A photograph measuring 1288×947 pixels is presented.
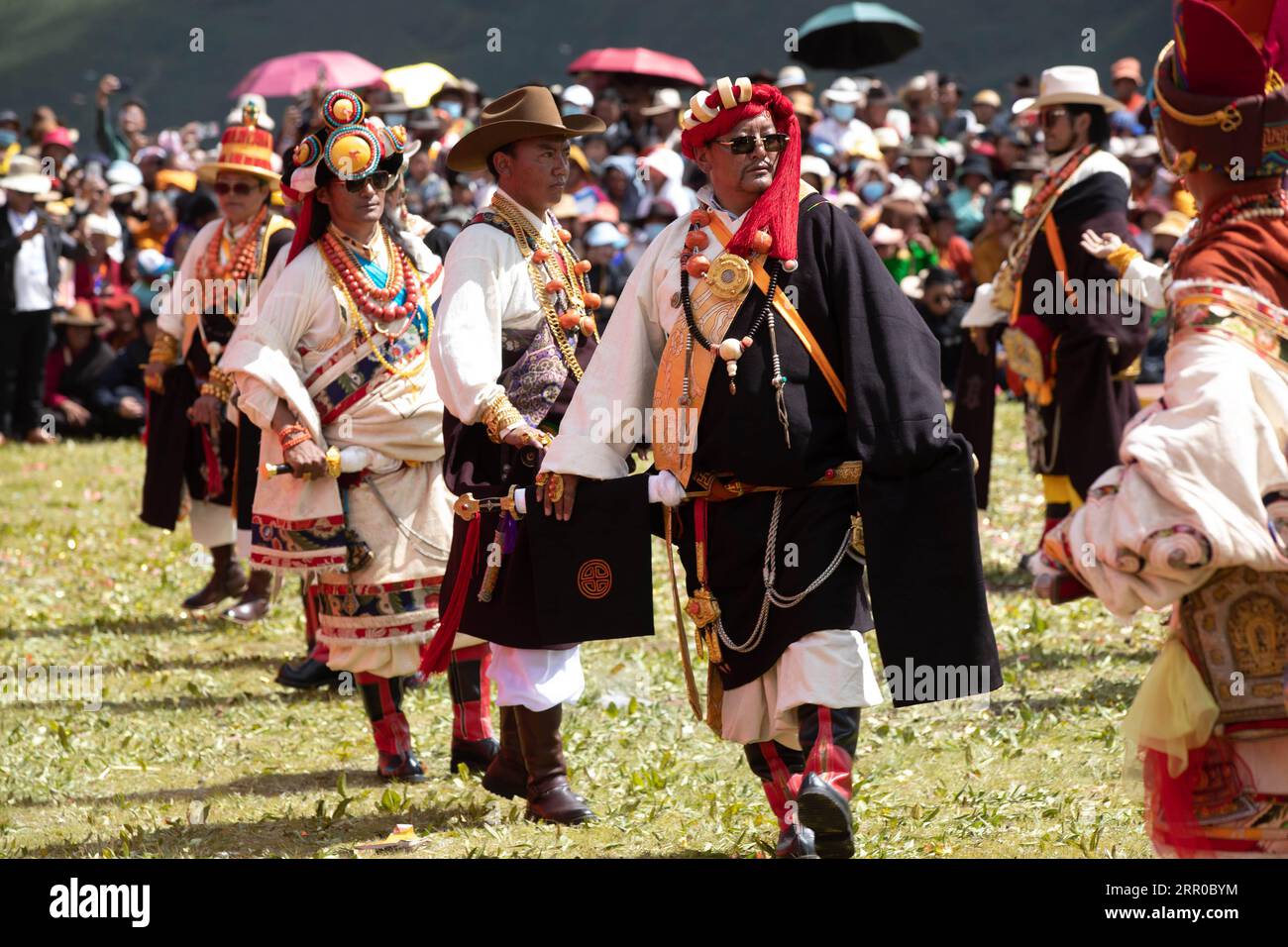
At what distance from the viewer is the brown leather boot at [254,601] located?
979 cm

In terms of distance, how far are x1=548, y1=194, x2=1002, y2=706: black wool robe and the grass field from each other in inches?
31.5

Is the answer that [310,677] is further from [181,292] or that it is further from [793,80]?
[793,80]

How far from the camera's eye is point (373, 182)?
259 inches

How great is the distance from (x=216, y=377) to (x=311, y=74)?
11905 mm

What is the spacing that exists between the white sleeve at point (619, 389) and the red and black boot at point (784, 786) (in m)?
0.93

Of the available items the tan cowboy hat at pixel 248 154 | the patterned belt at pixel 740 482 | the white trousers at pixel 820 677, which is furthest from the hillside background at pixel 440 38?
the white trousers at pixel 820 677

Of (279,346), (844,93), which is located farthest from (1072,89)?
(844,93)

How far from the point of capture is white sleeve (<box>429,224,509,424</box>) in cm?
582

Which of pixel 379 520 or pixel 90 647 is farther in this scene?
pixel 90 647

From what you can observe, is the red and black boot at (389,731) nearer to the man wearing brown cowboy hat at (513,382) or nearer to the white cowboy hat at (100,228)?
the man wearing brown cowboy hat at (513,382)

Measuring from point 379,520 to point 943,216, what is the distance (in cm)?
1086
